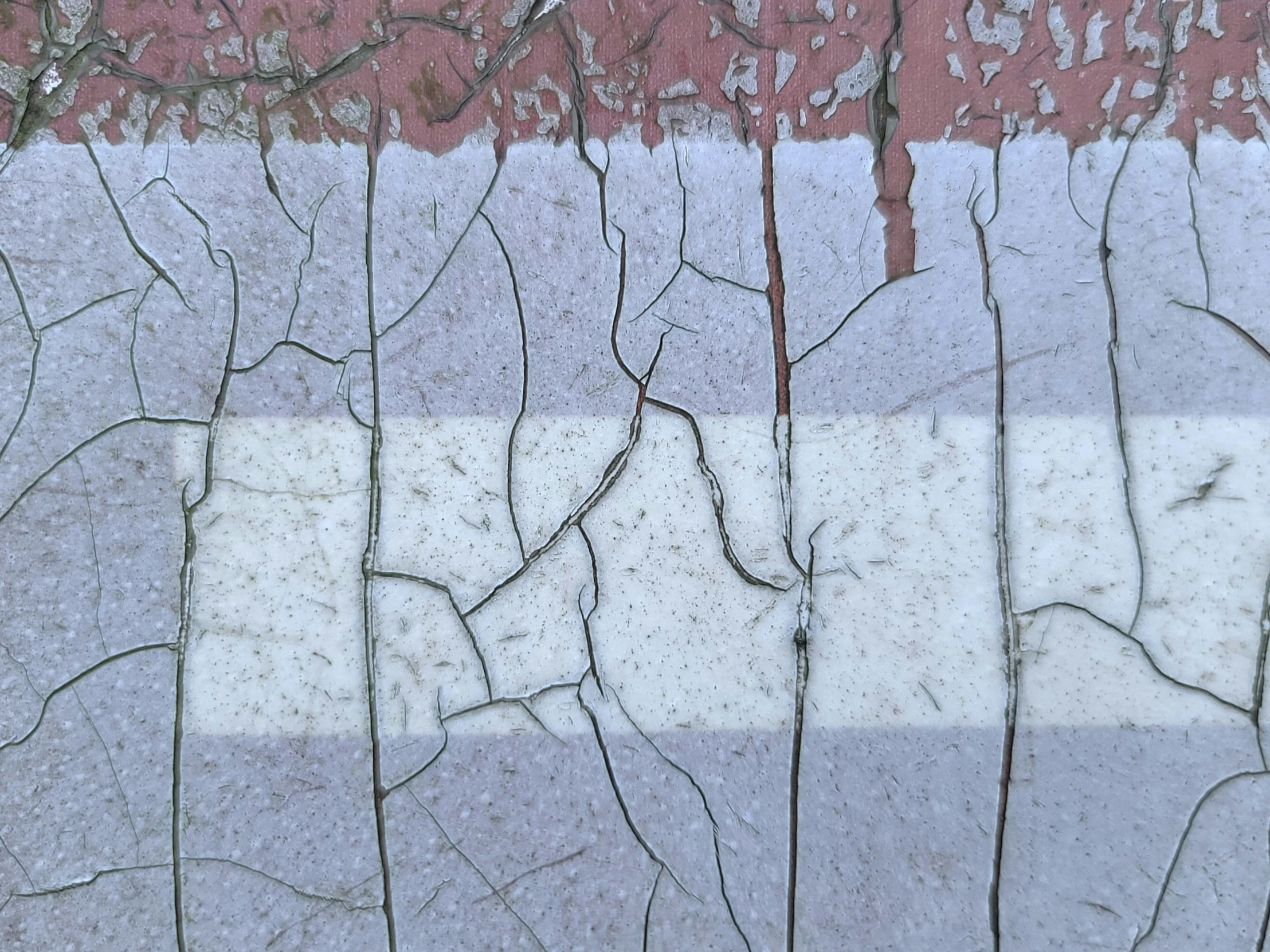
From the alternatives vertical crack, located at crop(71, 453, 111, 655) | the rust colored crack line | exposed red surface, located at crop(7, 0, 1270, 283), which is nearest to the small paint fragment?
exposed red surface, located at crop(7, 0, 1270, 283)

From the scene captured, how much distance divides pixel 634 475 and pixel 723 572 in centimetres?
25

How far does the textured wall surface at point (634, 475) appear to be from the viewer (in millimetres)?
1354

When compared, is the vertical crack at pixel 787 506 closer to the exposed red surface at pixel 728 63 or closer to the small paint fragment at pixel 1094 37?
the exposed red surface at pixel 728 63

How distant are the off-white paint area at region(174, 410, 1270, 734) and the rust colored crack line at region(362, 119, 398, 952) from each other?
0.06 feet

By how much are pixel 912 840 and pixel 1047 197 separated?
123 centimetres

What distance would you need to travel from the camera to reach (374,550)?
1377mm

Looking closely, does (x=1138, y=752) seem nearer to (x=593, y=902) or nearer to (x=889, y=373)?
(x=889, y=373)

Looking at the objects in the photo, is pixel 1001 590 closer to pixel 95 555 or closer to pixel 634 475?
pixel 634 475

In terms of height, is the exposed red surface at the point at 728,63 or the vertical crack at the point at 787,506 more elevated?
the exposed red surface at the point at 728,63

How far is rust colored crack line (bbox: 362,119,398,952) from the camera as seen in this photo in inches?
53.6

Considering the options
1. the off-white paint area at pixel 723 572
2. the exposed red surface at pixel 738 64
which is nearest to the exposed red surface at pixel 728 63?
the exposed red surface at pixel 738 64

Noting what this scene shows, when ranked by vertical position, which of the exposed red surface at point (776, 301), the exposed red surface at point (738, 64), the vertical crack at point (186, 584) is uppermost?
the exposed red surface at point (738, 64)

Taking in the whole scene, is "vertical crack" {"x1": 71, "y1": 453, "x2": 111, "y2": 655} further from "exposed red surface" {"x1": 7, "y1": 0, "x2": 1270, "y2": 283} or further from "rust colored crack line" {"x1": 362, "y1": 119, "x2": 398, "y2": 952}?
"exposed red surface" {"x1": 7, "y1": 0, "x2": 1270, "y2": 283}

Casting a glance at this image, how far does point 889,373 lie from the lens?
139 cm
